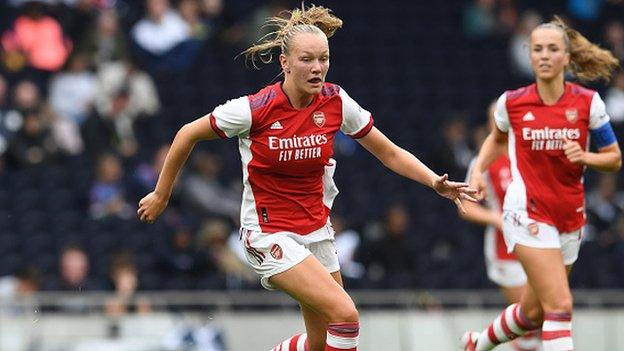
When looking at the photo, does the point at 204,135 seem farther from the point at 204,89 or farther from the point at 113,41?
the point at 204,89

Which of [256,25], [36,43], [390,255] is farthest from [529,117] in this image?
[256,25]

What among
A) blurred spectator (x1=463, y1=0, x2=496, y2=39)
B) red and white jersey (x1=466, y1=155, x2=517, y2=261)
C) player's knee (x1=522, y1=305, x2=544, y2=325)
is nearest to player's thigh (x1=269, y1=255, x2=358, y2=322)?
player's knee (x1=522, y1=305, x2=544, y2=325)

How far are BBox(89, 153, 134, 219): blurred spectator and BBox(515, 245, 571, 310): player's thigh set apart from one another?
7217mm

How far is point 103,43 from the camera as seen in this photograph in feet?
58.6

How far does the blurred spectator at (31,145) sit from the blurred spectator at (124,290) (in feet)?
6.71

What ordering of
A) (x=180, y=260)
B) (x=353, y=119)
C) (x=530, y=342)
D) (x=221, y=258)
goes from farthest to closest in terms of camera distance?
(x=221, y=258), (x=180, y=260), (x=530, y=342), (x=353, y=119)

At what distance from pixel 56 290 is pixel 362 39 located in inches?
317

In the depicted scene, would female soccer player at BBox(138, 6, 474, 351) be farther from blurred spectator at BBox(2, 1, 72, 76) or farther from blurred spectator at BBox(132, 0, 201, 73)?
blurred spectator at BBox(132, 0, 201, 73)

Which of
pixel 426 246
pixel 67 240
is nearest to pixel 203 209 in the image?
pixel 67 240

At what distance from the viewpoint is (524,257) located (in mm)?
9859

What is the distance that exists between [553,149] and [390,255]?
257 inches

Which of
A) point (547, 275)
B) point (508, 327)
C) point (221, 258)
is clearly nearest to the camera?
point (547, 275)

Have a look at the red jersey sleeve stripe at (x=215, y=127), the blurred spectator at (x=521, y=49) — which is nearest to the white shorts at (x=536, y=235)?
the red jersey sleeve stripe at (x=215, y=127)

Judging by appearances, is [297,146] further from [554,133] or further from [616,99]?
[616,99]
